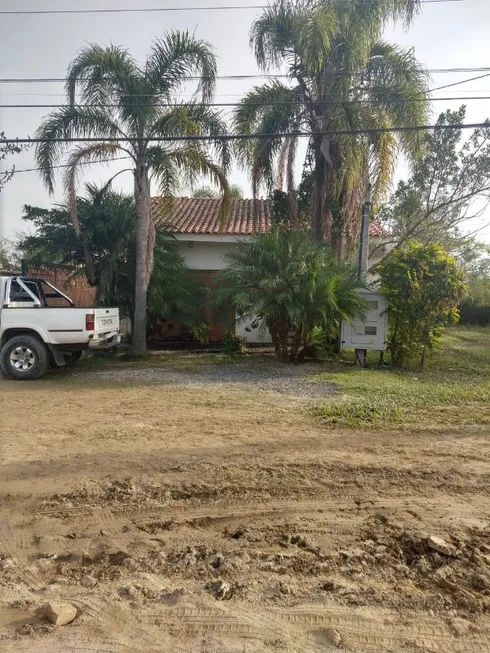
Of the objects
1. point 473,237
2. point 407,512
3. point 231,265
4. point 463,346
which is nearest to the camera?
point 407,512

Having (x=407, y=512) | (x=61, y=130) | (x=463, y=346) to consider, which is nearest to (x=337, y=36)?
(x=61, y=130)

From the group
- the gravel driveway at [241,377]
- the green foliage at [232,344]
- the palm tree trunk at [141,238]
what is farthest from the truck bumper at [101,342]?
the green foliage at [232,344]

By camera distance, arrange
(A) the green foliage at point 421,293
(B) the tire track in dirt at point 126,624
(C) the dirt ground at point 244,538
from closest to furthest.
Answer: (B) the tire track in dirt at point 126,624
(C) the dirt ground at point 244,538
(A) the green foliage at point 421,293

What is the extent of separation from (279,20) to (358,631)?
1296 cm

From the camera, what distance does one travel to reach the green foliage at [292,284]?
34.3 ft

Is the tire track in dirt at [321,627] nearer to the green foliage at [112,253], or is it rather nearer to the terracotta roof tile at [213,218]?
the terracotta roof tile at [213,218]

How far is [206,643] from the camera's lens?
2.51 metres

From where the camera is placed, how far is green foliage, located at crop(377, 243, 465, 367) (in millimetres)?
10570

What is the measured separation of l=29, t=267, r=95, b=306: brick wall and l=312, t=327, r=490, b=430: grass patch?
317 inches

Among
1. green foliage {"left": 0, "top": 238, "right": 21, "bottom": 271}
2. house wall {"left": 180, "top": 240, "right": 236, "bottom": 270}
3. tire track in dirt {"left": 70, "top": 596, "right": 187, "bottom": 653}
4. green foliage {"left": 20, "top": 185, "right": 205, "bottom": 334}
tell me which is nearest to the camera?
tire track in dirt {"left": 70, "top": 596, "right": 187, "bottom": 653}

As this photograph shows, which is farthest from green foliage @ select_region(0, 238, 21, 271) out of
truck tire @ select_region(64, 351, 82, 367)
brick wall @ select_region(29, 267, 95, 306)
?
truck tire @ select_region(64, 351, 82, 367)

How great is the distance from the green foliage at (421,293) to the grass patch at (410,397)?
0.89 metres

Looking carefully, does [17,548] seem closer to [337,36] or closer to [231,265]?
[231,265]

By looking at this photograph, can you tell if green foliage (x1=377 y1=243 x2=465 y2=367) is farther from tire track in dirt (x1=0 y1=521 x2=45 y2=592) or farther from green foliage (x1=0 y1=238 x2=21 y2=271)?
green foliage (x1=0 y1=238 x2=21 y2=271)
